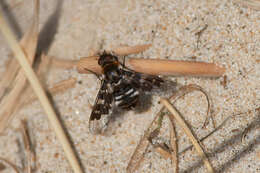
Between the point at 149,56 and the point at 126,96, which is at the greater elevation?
the point at 149,56

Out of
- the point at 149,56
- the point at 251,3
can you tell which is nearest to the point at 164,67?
the point at 149,56

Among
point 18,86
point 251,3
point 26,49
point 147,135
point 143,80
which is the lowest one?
point 147,135

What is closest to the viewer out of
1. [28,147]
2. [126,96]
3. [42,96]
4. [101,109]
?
[126,96]

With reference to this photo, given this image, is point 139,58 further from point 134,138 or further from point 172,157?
point 172,157

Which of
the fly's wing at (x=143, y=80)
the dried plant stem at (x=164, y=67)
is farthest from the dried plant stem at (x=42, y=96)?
the fly's wing at (x=143, y=80)

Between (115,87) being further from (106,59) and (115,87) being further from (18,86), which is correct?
(18,86)

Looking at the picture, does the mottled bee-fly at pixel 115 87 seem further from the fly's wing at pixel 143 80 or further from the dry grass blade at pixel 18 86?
the dry grass blade at pixel 18 86

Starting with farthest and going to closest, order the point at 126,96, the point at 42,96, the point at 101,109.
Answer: the point at 42,96 < the point at 101,109 < the point at 126,96
